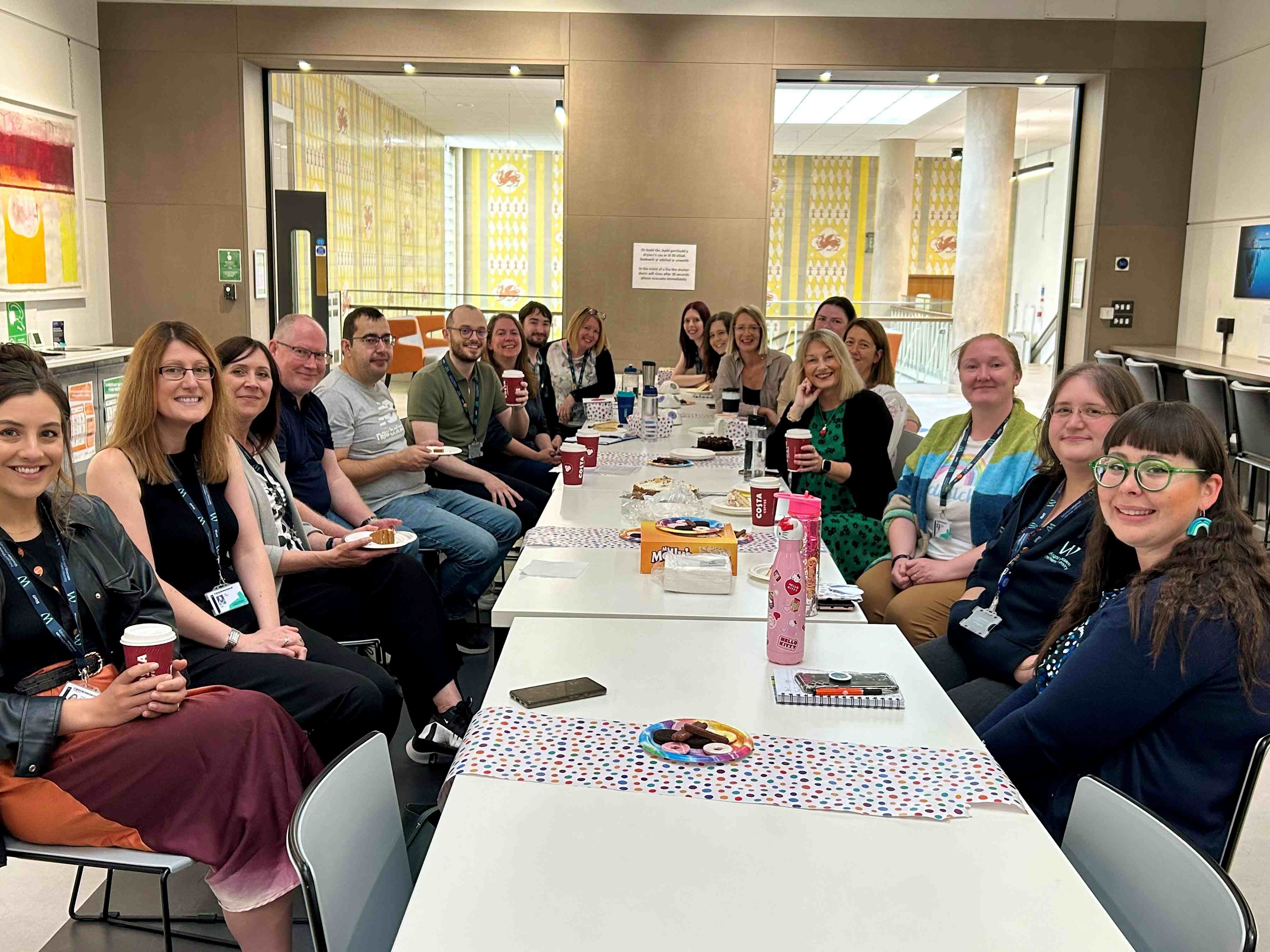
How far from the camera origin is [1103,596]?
1.94 metres

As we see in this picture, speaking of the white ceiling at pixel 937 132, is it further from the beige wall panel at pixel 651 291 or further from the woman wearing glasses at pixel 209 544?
the woman wearing glasses at pixel 209 544

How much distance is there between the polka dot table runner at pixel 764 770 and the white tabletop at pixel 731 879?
0.08ft

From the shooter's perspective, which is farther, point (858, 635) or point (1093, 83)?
point (1093, 83)

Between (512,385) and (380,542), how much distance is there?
2.36 m

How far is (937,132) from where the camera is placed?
1445cm

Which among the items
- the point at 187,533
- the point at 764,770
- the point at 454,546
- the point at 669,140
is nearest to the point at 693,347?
the point at 669,140

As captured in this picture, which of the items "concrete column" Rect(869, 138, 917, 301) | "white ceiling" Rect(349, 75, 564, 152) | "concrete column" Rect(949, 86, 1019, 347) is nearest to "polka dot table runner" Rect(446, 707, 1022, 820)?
"white ceiling" Rect(349, 75, 564, 152)

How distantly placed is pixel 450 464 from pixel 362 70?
4743 mm

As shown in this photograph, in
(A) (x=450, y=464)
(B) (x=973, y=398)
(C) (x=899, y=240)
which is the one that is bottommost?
(A) (x=450, y=464)

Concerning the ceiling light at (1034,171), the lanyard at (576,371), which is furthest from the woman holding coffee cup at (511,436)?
the ceiling light at (1034,171)

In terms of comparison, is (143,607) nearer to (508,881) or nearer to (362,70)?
(508,881)

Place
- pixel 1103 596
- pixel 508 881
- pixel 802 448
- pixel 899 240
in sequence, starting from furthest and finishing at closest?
pixel 899 240, pixel 802 448, pixel 1103 596, pixel 508 881

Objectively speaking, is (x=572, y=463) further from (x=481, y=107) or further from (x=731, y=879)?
(x=481, y=107)

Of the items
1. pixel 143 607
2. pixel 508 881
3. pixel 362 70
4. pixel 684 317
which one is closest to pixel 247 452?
pixel 143 607
